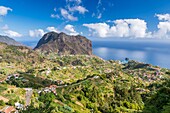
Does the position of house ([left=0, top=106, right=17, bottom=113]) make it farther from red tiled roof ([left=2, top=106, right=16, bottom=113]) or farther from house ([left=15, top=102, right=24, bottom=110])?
house ([left=15, top=102, right=24, bottom=110])

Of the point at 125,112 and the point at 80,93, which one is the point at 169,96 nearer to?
the point at 125,112

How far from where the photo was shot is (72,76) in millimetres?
157000

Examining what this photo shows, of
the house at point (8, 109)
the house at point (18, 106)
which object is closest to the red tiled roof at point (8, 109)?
the house at point (8, 109)

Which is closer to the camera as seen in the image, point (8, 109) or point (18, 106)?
point (8, 109)

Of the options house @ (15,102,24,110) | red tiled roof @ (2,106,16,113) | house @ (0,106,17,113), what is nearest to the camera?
house @ (0,106,17,113)

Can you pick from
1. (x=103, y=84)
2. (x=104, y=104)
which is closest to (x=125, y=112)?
(x=104, y=104)

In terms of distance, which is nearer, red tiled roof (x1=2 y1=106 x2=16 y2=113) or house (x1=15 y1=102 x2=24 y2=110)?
red tiled roof (x1=2 y1=106 x2=16 y2=113)

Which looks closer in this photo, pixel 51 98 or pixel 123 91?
pixel 51 98

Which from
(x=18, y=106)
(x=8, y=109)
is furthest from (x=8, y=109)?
(x=18, y=106)

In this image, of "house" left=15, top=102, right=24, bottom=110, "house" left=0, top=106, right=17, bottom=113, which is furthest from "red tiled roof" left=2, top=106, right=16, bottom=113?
"house" left=15, top=102, right=24, bottom=110

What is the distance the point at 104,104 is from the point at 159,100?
3139 centimetres

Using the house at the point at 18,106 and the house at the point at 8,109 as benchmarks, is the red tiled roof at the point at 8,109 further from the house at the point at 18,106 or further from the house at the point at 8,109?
the house at the point at 18,106

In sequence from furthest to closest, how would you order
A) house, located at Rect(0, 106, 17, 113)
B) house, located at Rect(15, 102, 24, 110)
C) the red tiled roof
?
house, located at Rect(15, 102, 24, 110)
the red tiled roof
house, located at Rect(0, 106, 17, 113)

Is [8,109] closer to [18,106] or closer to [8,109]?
[8,109]
